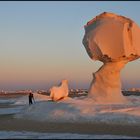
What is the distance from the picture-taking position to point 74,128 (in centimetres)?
1892

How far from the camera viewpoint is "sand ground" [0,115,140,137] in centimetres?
1754

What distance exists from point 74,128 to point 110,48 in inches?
381

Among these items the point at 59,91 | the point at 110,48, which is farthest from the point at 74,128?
the point at 110,48

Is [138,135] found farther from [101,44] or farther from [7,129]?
[101,44]

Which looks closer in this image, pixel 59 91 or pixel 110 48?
pixel 110 48

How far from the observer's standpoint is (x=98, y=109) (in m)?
22.4

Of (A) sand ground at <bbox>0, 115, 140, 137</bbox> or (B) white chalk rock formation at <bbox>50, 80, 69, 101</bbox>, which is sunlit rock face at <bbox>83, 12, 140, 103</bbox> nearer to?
(B) white chalk rock formation at <bbox>50, 80, 69, 101</bbox>

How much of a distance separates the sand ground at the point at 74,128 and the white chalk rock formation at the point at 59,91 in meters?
5.79

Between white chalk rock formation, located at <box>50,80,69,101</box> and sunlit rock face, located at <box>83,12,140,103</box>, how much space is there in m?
2.04

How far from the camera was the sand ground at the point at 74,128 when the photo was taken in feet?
57.6

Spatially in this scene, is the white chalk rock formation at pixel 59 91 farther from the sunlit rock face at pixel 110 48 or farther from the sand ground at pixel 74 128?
the sand ground at pixel 74 128

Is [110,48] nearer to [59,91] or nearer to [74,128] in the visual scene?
[59,91]

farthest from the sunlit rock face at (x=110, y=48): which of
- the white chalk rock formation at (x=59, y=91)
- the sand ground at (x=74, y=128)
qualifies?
the sand ground at (x=74, y=128)

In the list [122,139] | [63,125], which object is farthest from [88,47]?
[122,139]
